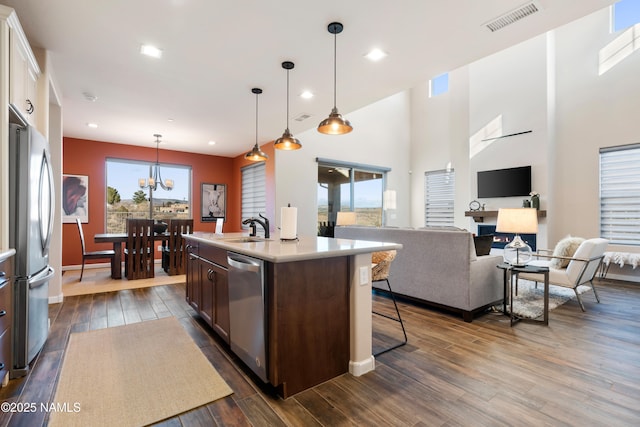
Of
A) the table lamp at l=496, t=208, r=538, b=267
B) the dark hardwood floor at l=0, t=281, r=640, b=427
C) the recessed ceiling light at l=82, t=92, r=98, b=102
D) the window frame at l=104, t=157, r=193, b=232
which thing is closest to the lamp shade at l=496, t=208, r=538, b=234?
the table lamp at l=496, t=208, r=538, b=267

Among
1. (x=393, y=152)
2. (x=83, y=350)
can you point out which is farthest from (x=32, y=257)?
(x=393, y=152)

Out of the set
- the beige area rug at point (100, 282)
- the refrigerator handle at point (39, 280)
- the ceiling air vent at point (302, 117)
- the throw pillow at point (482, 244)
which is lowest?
the beige area rug at point (100, 282)

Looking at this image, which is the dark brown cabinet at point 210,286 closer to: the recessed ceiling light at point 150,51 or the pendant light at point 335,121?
the pendant light at point 335,121

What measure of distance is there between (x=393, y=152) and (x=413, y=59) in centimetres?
531

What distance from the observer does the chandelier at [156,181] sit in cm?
624

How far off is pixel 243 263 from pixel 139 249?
413cm

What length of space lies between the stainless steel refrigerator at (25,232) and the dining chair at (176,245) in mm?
3208

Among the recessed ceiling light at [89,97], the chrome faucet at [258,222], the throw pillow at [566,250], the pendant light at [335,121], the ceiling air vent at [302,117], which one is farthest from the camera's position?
the ceiling air vent at [302,117]

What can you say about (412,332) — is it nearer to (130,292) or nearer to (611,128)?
(130,292)

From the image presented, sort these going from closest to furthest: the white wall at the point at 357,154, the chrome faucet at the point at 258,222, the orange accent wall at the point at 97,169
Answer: the chrome faucet at the point at 258,222
the orange accent wall at the point at 97,169
the white wall at the point at 357,154

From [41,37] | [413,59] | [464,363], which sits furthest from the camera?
[413,59]

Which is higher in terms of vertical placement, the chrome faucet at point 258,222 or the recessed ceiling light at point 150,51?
the recessed ceiling light at point 150,51

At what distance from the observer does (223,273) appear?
254 cm

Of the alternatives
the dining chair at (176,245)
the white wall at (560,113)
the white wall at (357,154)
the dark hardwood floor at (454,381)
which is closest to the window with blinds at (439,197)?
the white wall at (357,154)
